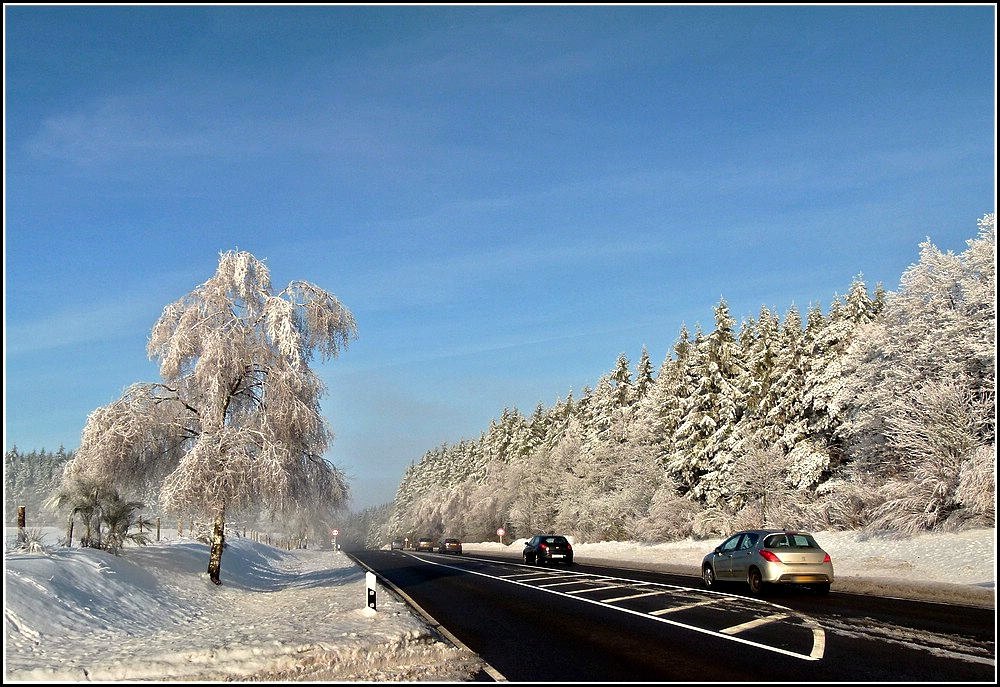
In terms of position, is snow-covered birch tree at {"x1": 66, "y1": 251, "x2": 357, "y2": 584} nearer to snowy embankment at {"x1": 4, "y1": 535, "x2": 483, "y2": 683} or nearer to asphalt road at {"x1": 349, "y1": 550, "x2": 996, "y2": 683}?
snowy embankment at {"x1": 4, "y1": 535, "x2": 483, "y2": 683}

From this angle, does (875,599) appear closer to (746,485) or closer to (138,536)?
(138,536)

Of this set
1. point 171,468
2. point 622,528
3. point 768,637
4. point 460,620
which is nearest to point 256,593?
point 171,468

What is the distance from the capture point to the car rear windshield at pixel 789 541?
723 inches

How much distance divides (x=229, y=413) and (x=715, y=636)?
14.2m

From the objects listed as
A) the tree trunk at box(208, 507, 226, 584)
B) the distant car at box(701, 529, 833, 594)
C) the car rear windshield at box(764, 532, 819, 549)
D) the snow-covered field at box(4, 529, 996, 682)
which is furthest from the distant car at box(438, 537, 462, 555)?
the car rear windshield at box(764, 532, 819, 549)

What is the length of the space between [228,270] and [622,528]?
37.6m

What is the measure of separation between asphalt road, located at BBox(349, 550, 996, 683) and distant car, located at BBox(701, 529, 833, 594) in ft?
1.42

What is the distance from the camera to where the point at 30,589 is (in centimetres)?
1106

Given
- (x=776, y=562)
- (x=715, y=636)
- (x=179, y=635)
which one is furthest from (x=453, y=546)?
(x=715, y=636)

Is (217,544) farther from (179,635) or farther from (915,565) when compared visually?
(915,565)

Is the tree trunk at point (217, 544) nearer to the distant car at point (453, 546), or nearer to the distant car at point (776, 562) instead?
the distant car at point (776, 562)

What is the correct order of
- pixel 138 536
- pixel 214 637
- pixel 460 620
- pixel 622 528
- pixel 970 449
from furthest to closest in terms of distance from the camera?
1. pixel 622 528
2. pixel 970 449
3. pixel 138 536
4. pixel 460 620
5. pixel 214 637

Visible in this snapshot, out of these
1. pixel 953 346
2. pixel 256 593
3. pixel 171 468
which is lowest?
pixel 256 593

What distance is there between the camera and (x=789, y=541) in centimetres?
1853
